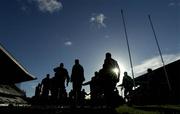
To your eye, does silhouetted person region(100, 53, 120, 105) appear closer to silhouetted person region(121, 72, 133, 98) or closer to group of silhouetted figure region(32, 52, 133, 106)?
group of silhouetted figure region(32, 52, 133, 106)

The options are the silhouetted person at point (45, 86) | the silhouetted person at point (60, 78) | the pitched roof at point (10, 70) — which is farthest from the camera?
the silhouetted person at point (45, 86)

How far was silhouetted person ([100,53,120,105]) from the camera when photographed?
1024cm

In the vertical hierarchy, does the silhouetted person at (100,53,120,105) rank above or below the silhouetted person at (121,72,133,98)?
below

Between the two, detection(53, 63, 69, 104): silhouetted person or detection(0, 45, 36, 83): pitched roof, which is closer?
detection(0, 45, 36, 83): pitched roof

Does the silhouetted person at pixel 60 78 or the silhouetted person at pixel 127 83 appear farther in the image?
the silhouetted person at pixel 127 83

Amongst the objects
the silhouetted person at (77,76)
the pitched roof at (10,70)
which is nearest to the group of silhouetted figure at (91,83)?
the silhouetted person at (77,76)

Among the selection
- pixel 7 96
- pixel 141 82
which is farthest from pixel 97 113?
pixel 7 96

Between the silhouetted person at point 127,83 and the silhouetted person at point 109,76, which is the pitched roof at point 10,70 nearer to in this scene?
the silhouetted person at point 109,76

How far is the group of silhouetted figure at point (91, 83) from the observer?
10.4 metres

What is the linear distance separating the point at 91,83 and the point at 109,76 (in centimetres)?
679

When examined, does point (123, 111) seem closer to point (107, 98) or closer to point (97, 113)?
point (97, 113)

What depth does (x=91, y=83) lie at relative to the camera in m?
17.0

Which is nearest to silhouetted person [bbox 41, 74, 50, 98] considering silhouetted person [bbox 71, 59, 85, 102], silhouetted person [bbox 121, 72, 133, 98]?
silhouetted person [bbox 71, 59, 85, 102]

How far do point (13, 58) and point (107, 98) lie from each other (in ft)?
17.5
